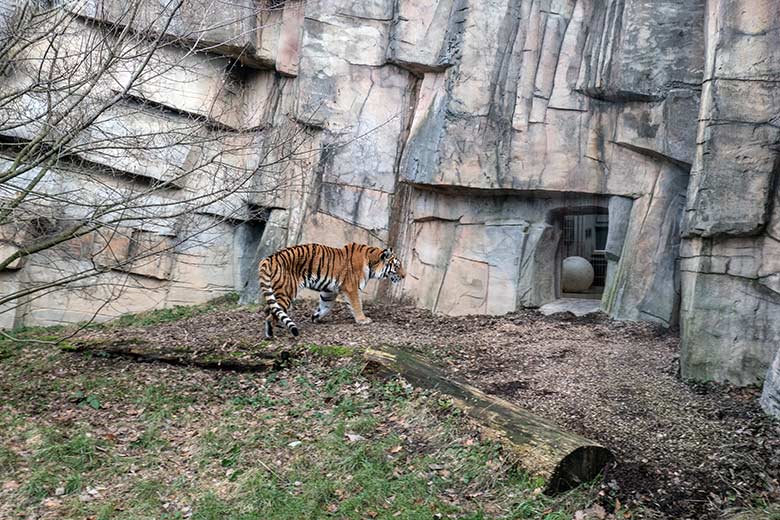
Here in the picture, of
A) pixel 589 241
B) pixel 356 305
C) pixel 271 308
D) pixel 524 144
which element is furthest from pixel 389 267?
pixel 589 241

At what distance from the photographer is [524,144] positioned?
9820 mm

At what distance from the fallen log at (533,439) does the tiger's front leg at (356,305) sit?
3150 mm

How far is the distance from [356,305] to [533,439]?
472 cm

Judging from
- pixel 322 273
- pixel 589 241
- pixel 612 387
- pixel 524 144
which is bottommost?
pixel 612 387

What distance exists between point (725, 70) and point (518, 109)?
3.74 m

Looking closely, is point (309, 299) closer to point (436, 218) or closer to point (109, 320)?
point (436, 218)

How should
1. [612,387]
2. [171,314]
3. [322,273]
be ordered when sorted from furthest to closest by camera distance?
[171,314] → [322,273] → [612,387]

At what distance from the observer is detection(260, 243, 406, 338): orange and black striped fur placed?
8.42 m

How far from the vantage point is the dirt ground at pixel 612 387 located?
4.66 meters

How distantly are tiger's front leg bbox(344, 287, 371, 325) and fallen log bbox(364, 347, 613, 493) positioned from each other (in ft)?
10.3

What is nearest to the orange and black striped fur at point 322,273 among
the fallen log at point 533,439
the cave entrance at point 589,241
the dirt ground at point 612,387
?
the dirt ground at point 612,387

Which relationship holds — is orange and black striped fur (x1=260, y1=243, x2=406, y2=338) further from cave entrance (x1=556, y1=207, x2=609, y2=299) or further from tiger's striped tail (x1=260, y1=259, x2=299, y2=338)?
cave entrance (x1=556, y1=207, x2=609, y2=299)

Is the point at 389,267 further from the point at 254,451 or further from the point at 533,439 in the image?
the point at 533,439

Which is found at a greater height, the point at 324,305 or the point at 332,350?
the point at 324,305
